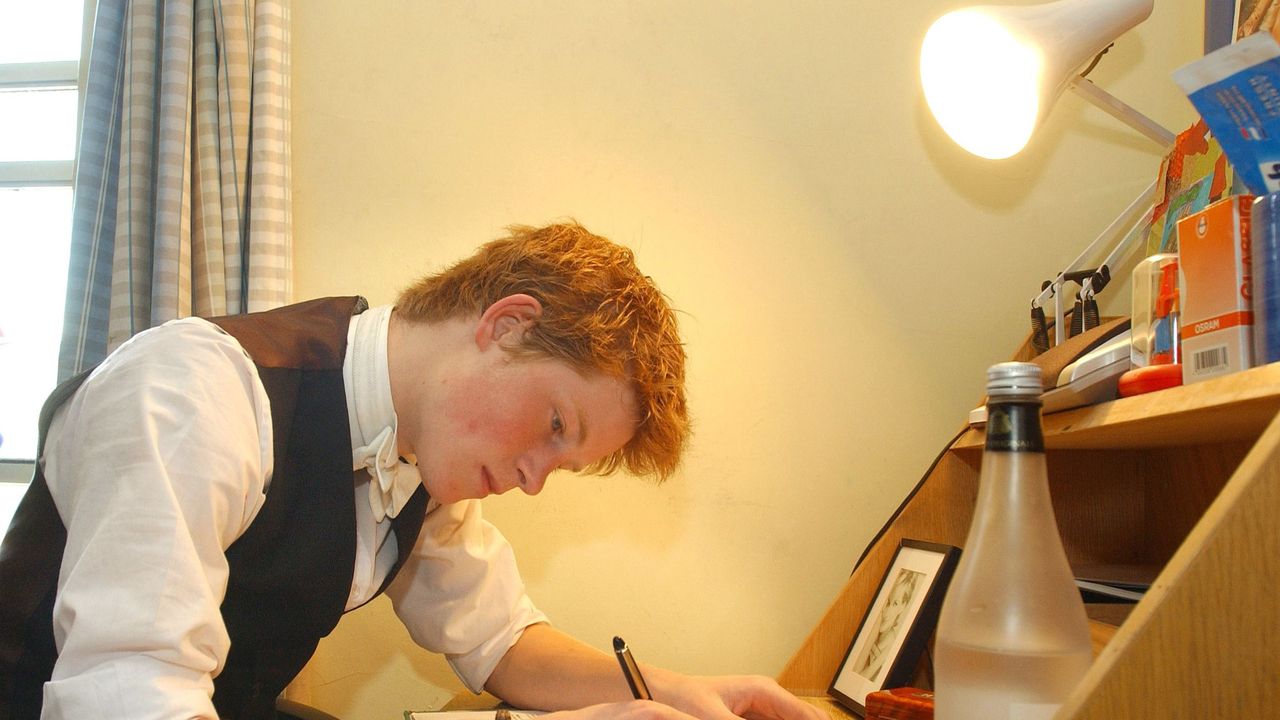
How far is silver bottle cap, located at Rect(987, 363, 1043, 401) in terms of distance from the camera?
1.77ft

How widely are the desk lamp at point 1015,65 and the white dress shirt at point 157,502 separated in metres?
0.78

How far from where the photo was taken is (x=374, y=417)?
0.98m

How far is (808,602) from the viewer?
1489mm

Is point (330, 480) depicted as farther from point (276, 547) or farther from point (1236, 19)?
point (1236, 19)

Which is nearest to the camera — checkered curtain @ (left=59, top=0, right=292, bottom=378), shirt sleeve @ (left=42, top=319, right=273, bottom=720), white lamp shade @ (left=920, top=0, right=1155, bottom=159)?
shirt sleeve @ (left=42, top=319, right=273, bottom=720)

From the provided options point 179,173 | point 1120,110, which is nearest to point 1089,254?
point 1120,110

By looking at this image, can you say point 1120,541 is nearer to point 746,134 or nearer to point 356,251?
point 746,134

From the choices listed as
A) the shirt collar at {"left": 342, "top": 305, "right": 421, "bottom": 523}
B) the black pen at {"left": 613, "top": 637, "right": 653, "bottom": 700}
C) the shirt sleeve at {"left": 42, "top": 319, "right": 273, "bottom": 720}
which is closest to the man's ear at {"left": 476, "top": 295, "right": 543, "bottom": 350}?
the shirt collar at {"left": 342, "top": 305, "right": 421, "bottom": 523}

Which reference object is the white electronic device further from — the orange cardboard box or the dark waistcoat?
the dark waistcoat

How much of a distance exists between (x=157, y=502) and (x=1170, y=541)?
1162mm

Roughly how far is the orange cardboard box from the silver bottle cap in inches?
6.2

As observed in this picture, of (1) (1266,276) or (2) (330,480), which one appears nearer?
(1) (1266,276)

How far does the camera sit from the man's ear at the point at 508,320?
98cm

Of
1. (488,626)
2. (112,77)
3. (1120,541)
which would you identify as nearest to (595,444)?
(488,626)
